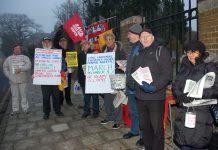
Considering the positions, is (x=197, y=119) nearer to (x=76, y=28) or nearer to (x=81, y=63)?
(x=81, y=63)

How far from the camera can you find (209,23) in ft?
15.4

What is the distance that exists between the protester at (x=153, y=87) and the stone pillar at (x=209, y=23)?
137 cm

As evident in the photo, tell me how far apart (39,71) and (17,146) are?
85.3 inches

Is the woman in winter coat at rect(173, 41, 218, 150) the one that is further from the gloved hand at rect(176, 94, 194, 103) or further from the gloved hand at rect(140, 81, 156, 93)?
the gloved hand at rect(140, 81, 156, 93)

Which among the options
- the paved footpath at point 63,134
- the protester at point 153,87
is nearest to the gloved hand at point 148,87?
the protester at point 153,87

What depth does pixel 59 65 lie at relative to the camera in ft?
22.4

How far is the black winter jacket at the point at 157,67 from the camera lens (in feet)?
11.9

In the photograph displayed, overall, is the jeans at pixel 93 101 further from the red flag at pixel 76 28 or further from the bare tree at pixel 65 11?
the bare tree at pixel 65 11

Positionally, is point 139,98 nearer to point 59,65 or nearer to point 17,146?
point 17,146

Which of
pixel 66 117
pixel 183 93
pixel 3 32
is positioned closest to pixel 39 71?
pixel 66 117

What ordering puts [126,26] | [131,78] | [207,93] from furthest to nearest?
[126,26], [131,78], [207,93]

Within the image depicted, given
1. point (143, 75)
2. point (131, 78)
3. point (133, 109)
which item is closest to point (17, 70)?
point (133, 109)

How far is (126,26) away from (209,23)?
362 cm

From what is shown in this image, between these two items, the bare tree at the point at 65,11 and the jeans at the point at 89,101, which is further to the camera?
the bare tree at the point at 65,11
